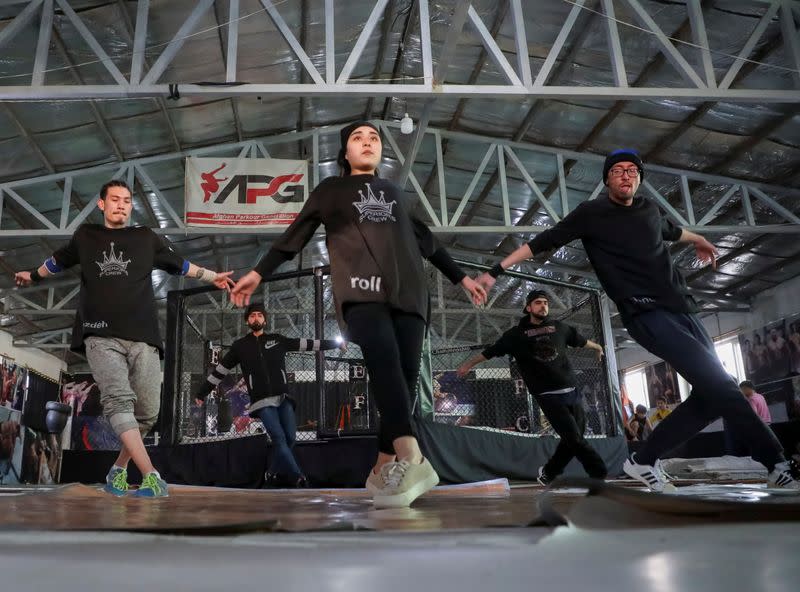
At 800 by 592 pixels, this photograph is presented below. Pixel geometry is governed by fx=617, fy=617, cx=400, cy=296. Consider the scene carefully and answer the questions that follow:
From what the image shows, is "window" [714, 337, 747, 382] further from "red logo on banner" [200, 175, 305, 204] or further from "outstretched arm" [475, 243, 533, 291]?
"outstretched arm" [475, 243, 533, 291]

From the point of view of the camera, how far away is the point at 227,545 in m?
0.60

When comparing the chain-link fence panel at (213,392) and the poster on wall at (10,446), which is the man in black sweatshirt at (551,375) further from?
the poster on wall at (10,446)

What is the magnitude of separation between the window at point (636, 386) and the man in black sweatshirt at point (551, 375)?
603 inches

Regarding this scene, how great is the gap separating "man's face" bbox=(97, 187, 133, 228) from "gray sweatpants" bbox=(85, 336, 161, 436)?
61 cm

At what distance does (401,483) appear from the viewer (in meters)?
1.69

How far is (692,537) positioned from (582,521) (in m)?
0.11

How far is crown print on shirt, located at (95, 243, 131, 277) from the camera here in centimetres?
293

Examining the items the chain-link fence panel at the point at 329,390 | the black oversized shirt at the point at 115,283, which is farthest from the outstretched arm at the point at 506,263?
the chain-link fence panel at the point at 329,390

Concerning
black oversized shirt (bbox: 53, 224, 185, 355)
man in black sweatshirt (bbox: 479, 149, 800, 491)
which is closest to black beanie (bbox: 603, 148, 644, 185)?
man in black sweatshirt (bbox: 479, 149, 800, 491)

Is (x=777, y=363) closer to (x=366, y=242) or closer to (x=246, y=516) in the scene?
(x=366, y=242)

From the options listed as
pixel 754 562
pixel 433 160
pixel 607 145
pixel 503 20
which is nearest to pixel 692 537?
pixel 754 562

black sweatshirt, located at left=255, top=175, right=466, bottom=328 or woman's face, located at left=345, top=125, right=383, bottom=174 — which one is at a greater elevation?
woman's face, located at left=345, top=125, right=383, bottom=174

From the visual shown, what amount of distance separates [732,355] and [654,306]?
1494 cm

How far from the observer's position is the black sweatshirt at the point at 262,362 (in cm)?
478
